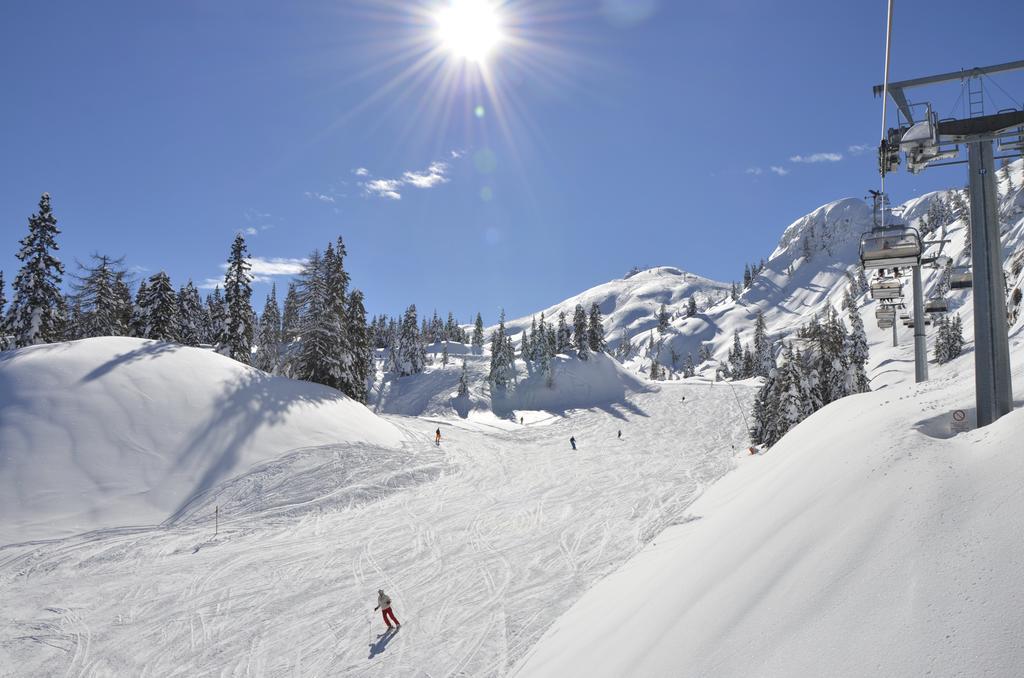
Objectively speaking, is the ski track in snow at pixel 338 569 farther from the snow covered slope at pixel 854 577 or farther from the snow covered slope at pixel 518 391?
the snow covered slope at pixel 518 391

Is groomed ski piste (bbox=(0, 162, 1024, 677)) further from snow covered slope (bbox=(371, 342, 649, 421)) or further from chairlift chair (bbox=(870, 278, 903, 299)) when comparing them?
snow covered slope (bbox=(371, 342, 649, 421))

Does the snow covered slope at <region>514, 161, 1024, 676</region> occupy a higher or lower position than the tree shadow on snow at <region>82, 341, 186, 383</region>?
lower

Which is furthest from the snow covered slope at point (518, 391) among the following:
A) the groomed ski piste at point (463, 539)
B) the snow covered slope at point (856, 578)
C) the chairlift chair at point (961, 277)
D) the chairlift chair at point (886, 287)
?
the snow covered slope at point (856, 578)

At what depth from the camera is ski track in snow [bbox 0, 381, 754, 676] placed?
12.1 meters

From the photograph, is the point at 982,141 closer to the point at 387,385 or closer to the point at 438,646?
the point at 438,646

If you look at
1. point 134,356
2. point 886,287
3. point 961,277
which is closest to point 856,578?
point 961,277

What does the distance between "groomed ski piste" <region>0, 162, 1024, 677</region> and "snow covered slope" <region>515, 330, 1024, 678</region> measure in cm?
3

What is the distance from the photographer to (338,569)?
16969 millimetres

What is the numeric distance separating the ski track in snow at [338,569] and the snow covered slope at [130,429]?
5.58 feet

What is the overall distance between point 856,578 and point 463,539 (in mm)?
15898

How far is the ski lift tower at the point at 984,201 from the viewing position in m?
8.70

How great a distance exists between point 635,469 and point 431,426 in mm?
20880

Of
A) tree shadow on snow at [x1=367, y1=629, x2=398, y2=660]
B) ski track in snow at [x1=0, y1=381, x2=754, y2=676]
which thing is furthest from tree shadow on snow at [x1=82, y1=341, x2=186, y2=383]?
tree shadow on snow at [x1=367, y1=629, x2=398, y2=660]

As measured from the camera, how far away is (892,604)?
5.14 m
